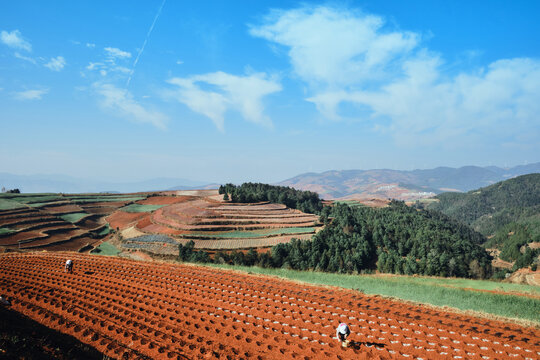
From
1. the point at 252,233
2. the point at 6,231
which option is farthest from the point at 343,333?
the point at 6,231

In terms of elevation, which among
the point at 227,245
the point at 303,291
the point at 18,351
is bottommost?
the point at 227,245

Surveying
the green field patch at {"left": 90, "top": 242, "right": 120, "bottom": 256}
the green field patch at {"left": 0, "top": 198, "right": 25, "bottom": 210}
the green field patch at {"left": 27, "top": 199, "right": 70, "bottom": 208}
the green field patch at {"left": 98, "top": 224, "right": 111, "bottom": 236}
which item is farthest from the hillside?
the green field patch at {"left": 27, "top": 199, "right": 70, "bottom": 208}

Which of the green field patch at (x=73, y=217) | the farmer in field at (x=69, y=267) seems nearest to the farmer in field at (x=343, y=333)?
the farmer in field at (x=69, y=267)

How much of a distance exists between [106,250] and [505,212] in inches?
6475

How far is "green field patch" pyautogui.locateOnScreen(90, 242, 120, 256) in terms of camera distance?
4799 centimetres

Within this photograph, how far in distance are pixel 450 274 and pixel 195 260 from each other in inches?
1533

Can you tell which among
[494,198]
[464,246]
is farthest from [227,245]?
[494,198]

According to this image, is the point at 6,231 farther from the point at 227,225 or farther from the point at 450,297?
the point at 450,297


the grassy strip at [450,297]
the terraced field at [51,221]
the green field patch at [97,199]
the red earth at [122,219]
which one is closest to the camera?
the grassy strip at [450,297]

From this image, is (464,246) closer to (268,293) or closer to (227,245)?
(227,245)

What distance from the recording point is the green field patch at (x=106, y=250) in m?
48.0

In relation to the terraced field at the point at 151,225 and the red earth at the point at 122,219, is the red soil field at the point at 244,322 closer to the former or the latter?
the terraced field at the point at 151,225

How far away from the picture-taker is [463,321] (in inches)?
541

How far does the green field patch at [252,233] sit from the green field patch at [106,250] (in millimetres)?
13182
